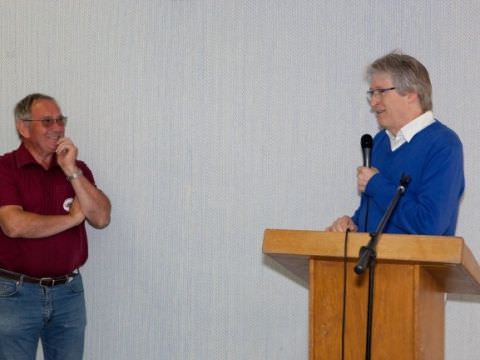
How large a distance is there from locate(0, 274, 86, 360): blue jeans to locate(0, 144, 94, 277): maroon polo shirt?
3.6 inches

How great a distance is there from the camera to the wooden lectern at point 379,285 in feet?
7.57

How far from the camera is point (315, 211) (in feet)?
13.0

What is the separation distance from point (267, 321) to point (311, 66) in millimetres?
1304

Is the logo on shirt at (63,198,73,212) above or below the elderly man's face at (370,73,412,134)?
below

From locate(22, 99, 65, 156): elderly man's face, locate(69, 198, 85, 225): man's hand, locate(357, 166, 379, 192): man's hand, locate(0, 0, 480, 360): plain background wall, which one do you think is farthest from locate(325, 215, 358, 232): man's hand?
locate(22, 99, 65, 156): elderly man's face

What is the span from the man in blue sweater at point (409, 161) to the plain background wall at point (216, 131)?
83cm

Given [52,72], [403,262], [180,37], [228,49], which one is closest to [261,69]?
[228,49]

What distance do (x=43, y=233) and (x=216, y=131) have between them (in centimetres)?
102

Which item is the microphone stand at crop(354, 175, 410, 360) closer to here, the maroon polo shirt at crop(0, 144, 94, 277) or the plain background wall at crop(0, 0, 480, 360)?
the plain background wall at crop(0, 0, 480, 360)

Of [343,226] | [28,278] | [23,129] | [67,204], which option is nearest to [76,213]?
[67,204]

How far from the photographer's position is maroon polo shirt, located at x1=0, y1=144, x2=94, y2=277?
371cm

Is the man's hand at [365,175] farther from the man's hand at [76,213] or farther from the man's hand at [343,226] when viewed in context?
the man's hand at [76,213]

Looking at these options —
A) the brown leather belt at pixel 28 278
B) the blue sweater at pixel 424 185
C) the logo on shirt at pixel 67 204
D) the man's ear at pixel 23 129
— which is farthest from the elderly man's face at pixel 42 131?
the blue sweater at pixel 424 185

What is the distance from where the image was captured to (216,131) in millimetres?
4090
